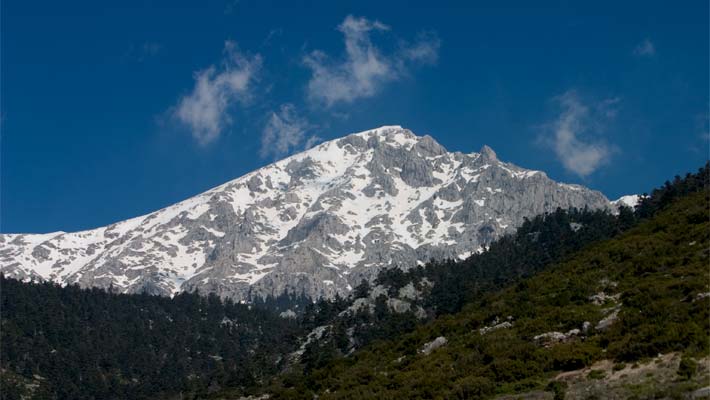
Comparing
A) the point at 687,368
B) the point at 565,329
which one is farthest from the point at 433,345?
the point at 687,368

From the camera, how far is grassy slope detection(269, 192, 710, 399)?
38188mm

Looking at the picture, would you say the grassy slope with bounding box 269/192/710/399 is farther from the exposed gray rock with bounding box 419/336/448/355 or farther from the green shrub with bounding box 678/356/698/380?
the green shrub with bounding box 678/356/698/380

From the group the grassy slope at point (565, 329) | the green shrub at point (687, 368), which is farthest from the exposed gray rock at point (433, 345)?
the green shrub at point (687, 368)

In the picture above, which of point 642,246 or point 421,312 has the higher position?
point 421,312

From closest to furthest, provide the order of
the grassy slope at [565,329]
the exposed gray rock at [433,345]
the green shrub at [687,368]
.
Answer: the green shrub at [687,368] < the grassy slope at [565,329] < the exposed gray rock at [433,345]

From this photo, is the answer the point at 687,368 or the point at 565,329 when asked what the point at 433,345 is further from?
the point at 687,368

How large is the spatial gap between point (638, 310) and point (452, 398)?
38.2 ft

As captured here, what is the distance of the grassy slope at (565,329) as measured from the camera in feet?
125

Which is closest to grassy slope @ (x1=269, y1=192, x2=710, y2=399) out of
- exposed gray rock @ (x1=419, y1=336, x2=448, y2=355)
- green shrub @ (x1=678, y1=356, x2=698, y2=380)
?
exposed gray rock @ (x1=419, y1=336, x2=448, y2=355)

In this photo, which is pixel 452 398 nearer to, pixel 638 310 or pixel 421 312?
pixel 638 310

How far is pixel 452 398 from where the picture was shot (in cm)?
3975

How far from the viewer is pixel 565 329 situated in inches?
1768

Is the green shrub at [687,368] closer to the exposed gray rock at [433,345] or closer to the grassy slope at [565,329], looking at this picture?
the grassy slope at [565,329]

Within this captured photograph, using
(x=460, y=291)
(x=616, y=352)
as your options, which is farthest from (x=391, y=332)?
(x=616, y=352)
